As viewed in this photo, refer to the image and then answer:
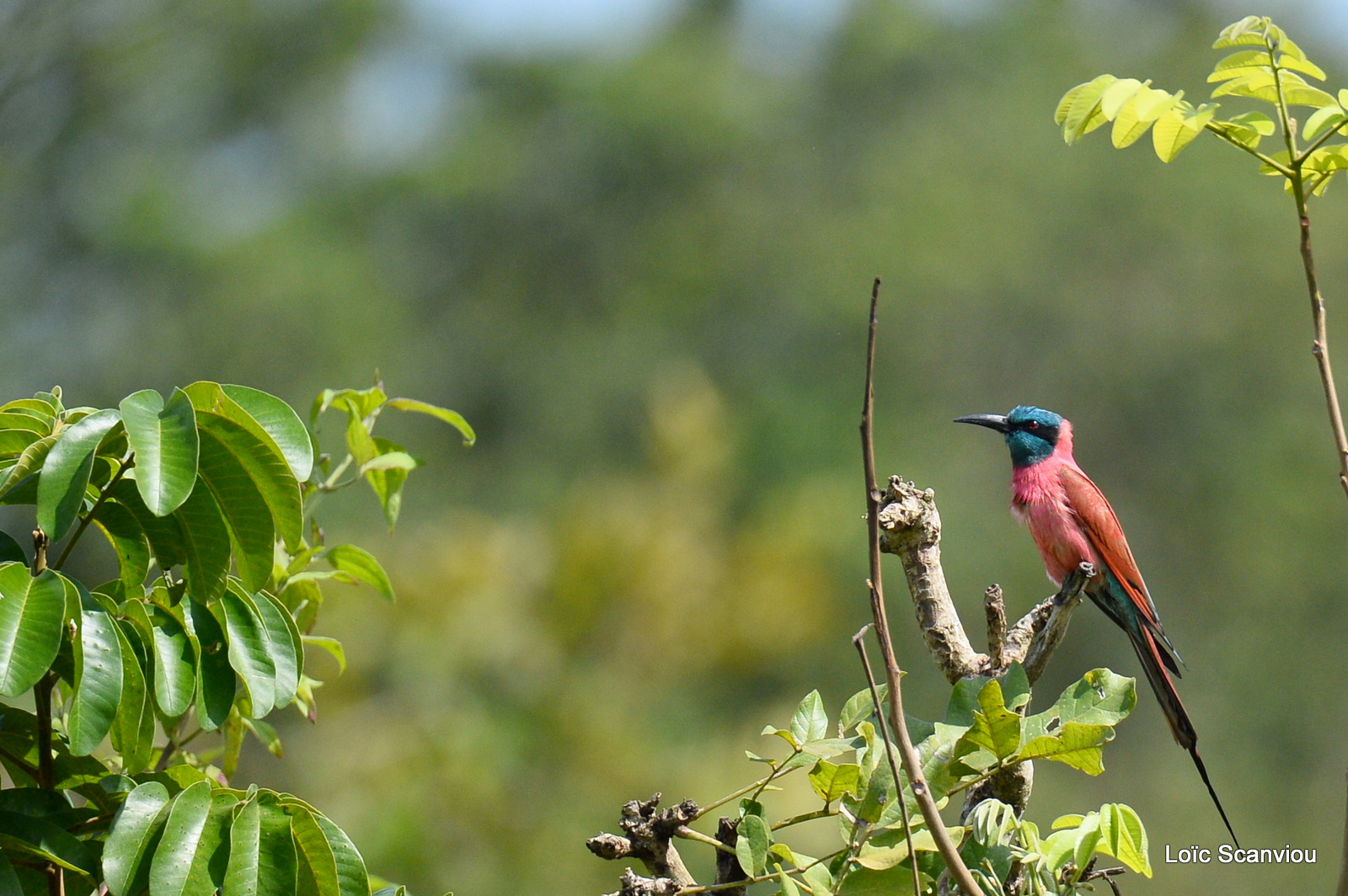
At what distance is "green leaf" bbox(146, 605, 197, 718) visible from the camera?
1.44 m

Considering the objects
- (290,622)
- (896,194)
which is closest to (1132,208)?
(896,194)

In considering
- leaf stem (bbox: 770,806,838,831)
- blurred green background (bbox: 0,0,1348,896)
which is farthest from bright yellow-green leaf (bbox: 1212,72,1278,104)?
blurred green background (bbox: 0,0,1348,896)

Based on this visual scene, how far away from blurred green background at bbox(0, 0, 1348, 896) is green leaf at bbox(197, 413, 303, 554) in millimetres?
9151

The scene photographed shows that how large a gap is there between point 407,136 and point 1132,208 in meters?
14.0

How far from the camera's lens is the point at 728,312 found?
23656mm

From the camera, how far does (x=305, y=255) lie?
21297 millimetres

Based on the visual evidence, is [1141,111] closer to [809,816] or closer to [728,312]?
[809,816]

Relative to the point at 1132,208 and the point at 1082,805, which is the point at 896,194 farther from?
the point at 1082,805

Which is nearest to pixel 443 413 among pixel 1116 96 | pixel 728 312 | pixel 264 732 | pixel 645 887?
pixel 264 732

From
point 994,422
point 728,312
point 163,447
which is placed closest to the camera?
point 163,447

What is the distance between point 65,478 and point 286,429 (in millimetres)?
275

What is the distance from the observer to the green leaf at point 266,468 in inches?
56.5

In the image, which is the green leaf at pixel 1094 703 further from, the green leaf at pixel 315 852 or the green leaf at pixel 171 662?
the green leaf at pixel 171 662

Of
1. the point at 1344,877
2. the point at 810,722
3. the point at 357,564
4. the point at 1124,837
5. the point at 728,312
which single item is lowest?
the point at 1344,877
